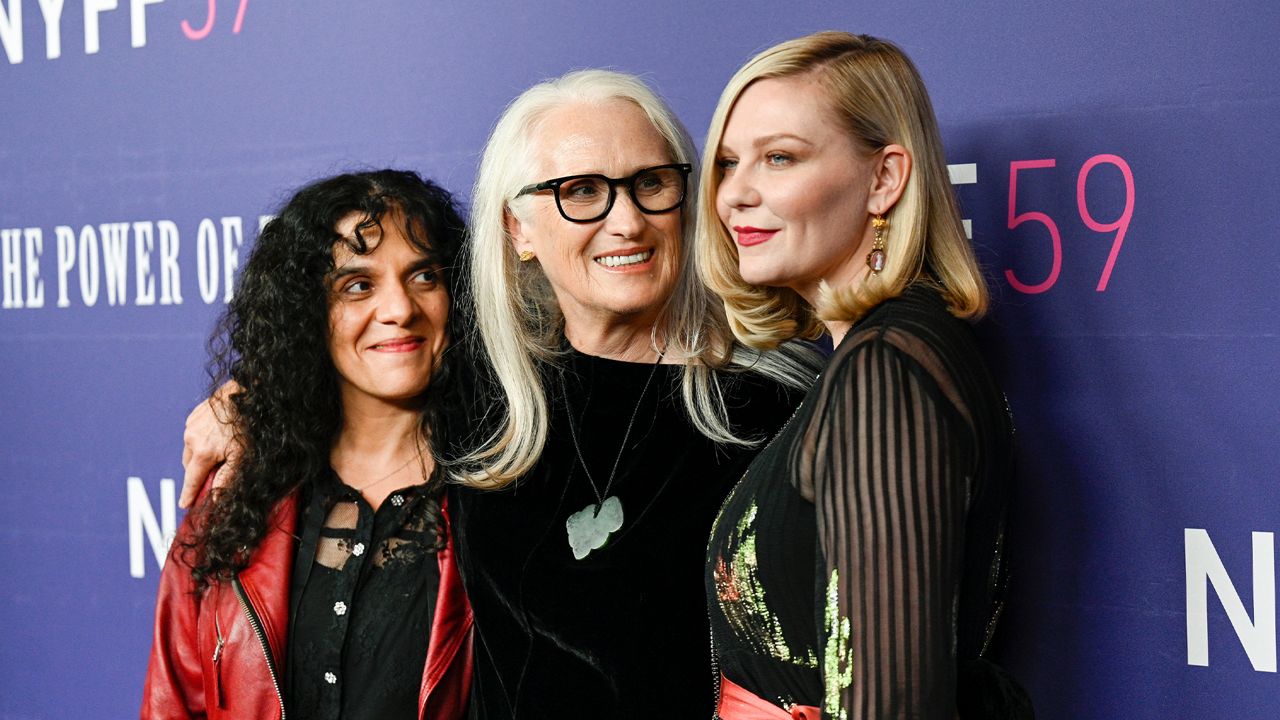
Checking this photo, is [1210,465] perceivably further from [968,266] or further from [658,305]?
[658,305]

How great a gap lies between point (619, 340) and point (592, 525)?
0.90ft

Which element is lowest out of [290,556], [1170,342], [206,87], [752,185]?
[290,556]

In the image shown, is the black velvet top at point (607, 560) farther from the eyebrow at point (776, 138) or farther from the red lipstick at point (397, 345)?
the eyebrow at point (776, 138)

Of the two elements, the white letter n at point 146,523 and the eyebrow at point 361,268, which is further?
the white letter n at point 146,523

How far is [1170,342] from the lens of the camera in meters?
1.77

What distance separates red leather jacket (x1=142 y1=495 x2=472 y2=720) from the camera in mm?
1939

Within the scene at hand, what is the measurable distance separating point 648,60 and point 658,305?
1.84 feet

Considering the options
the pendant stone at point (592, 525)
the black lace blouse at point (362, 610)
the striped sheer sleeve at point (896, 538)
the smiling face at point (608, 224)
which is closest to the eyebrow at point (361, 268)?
the smiling face at point (608, 224)

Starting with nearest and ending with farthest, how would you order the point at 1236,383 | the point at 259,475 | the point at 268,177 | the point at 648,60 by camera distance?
the point at 1236,383
the point at 259,475
the point at 648,60
the point at 268,177

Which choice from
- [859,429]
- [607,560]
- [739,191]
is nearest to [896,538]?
[859,429]

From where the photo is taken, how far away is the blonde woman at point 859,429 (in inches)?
48.9

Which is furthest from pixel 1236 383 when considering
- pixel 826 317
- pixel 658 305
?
pixel 658 305

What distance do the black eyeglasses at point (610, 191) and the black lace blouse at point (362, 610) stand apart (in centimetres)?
50

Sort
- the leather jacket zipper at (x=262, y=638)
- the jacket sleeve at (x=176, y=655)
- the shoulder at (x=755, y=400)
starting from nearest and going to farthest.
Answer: the shoulder at (x=755, y=400) → the leather jacket zipper at (x=262, y=638) → the jacket sleeve at (x=176, y=655)
